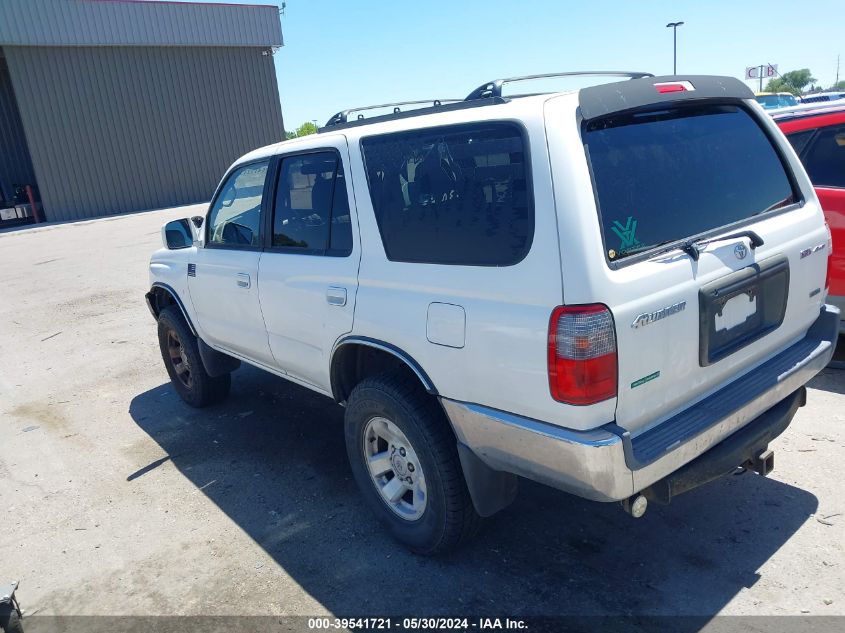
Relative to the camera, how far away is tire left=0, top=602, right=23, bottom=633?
2807mm

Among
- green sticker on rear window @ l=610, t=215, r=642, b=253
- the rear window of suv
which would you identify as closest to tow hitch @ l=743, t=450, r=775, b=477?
the rear window of suv

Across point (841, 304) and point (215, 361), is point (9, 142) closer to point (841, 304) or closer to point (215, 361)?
point (215, 361)

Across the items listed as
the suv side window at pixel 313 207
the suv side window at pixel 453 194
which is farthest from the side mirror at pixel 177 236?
the suv side window at pixel 453 194

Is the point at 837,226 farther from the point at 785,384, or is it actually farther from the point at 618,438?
the point at 618,438

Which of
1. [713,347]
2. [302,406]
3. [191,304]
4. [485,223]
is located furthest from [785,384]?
[191,304]

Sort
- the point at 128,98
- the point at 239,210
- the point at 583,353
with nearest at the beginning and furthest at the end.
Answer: the point at 583,353
the point at 239,210
the point at 128,98

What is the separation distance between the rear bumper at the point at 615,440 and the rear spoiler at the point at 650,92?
1.18 meters

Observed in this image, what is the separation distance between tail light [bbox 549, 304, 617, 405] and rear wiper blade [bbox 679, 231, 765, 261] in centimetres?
52

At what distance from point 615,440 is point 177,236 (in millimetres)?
3637

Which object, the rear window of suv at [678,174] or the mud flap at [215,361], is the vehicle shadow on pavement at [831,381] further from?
the mud flap at [215,361]

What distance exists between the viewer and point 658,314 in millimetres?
2383

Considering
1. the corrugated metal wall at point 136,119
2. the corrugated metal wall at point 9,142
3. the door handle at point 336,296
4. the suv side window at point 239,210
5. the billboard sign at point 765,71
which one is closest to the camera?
the door handle at point 336,296

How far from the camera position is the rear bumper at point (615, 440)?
7.66ft

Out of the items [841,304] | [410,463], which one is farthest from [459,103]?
[841,304]
